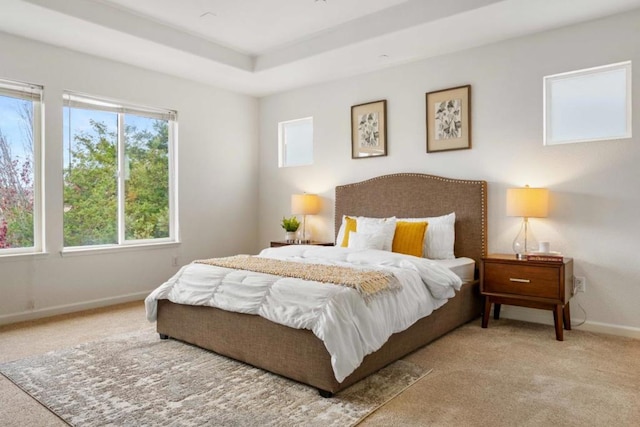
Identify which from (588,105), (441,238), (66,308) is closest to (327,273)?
(441,238)

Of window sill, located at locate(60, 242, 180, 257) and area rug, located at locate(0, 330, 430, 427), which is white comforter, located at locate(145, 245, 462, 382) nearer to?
area rug, located at locate(0, 330, 430, 427)

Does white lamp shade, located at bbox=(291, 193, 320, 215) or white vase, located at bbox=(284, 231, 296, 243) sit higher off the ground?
white lamp shade, located at bbox=(291, 193, 320, 215)

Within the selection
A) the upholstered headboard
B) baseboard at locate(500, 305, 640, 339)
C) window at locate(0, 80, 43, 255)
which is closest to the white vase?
the upholstered headboard

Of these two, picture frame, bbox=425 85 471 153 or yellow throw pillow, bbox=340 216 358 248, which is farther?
yellow throw pillow, bbox=340 216 358 248

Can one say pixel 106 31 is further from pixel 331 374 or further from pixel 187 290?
pixel 331 374

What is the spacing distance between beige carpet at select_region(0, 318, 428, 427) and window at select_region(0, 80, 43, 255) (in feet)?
4.96

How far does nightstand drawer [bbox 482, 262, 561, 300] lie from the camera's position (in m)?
3.30

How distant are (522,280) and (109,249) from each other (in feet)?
13.1

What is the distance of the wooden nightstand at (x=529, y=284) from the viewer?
329 cm

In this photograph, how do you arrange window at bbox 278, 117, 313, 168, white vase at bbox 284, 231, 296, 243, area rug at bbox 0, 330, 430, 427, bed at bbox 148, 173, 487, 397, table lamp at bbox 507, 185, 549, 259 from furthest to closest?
window at bbox 278, 117, 313, 168
white vase at bbox 284, 231, 296, 243
table lamp at bbox 507, 185, 549, 259
bed at bbox 148, 173, 487, 397
area rug at bbox 0, 330, 430, 427

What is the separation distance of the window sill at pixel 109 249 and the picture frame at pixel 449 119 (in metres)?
3.18

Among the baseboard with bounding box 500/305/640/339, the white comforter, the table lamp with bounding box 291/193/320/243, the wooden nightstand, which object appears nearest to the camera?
the white comforter

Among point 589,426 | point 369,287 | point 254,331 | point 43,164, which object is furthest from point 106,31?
point 589,426

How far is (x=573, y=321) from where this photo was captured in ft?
12.0
